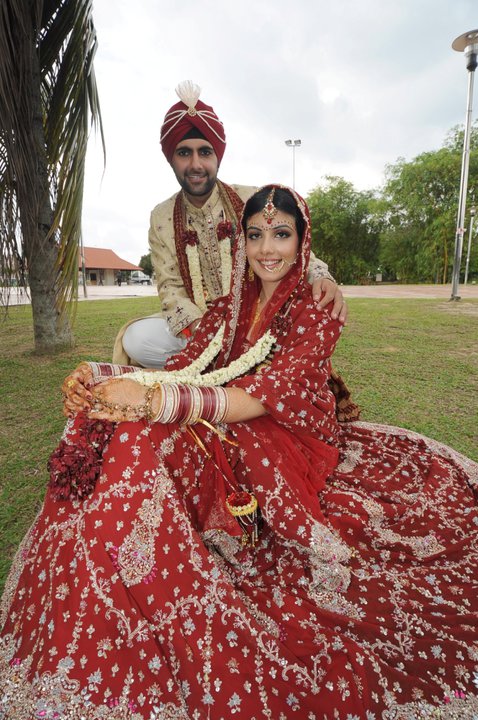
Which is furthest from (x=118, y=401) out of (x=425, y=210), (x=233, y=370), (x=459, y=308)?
(x=425, y=210)

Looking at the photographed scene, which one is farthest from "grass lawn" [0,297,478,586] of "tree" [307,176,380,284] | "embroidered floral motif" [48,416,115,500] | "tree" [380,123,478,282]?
"tree" [307,176,380,284]

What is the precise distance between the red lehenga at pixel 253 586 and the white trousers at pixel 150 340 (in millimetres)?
1229

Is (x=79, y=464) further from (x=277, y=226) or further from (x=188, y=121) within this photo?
(x=188, y=121)

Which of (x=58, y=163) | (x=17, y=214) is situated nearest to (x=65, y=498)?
(x=17, y=214)

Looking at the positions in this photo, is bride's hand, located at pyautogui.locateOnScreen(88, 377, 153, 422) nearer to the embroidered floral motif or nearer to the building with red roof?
the embroidered floral motif

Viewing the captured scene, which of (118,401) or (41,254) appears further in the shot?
(41,254)

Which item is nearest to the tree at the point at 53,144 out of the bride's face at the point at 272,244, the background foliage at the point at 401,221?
the bride's face at the point at 272,244

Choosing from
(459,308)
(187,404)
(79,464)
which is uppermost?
(187,404)

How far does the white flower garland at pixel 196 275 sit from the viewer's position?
316 cm

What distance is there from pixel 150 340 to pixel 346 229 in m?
42.1

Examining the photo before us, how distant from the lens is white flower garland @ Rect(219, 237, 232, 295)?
3.11m

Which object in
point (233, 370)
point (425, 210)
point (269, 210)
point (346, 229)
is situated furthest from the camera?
point (346, 229)

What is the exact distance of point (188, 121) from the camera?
2.82 m

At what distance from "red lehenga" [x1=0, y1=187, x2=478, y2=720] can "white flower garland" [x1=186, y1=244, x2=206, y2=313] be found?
1.14 m
